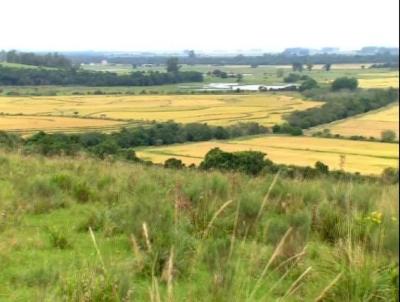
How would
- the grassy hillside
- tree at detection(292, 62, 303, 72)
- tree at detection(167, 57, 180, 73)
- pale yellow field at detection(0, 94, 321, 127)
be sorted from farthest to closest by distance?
tree at detection(292, 62, 303, 72) → tree at detection(167, 57, 180, 73) → pale yellow field at detection(0, 94, 321, 127) → the grassy hillside

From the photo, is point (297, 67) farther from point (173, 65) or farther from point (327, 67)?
point (173, 65)

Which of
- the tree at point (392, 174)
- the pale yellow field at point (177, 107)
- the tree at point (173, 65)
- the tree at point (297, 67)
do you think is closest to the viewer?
the tree at point (392, 174)

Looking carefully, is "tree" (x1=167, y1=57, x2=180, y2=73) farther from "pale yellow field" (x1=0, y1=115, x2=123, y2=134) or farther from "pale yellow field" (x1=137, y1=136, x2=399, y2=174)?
"pale yellow field" (x1=137, y1=136, x2=399, y2=174)

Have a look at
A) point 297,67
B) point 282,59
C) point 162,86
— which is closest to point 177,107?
point 282,59

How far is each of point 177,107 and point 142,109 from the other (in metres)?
3.98

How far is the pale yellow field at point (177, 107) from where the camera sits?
31.8 m

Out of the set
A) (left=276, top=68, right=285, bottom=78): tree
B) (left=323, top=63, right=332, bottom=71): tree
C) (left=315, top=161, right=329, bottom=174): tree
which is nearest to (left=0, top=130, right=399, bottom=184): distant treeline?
(left=315, top=161, right=329, bottom=174): tree

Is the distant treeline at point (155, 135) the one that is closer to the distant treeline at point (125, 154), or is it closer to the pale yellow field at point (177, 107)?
the distant treeline at point (125, 154)

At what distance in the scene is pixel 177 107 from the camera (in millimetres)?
47531

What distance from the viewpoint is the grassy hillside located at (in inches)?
151

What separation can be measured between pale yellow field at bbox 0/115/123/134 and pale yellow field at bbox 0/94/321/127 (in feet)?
1.76

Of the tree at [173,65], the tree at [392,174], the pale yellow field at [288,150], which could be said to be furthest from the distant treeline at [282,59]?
the pale yellow field at [288,150]

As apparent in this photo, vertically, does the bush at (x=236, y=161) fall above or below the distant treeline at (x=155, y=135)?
above

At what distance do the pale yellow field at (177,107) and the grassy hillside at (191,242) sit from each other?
1749cm
